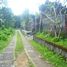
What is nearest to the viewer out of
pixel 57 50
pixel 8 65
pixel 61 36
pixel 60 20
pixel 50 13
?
pixel 8 65

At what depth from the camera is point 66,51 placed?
685 inches

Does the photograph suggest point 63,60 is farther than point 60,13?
No

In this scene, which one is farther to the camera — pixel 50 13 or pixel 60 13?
pixel 50 13

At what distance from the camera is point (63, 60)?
57.0 feet

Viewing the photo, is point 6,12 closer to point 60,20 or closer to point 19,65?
point 60,20

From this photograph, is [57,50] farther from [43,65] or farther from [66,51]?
[43,65]

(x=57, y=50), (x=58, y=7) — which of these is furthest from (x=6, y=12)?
(x=57, y=50)

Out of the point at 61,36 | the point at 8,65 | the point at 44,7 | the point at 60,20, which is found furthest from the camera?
the point at 44,7

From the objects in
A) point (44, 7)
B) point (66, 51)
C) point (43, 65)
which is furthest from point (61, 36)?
point (44, 7)

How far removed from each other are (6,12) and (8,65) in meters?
57.3

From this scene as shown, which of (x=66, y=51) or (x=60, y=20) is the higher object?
(x=60, y=20)

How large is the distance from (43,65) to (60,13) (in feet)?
44.6

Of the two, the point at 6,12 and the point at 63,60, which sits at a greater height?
the point at 6,12

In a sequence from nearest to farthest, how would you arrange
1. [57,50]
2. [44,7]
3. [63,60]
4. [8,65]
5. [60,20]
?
[8,65] → [63,60] → [57,50] → [60,20] → [44,7]
